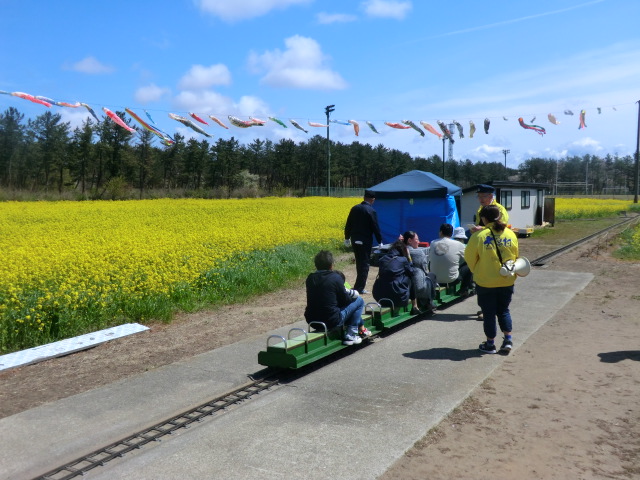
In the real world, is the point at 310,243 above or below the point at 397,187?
below

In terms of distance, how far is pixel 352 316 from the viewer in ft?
21.4

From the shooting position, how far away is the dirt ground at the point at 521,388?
3887 millimetres

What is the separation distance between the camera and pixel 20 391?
573cm

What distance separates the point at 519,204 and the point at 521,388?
21734mm

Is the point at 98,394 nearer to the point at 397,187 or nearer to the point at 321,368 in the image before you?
the point at 321,368

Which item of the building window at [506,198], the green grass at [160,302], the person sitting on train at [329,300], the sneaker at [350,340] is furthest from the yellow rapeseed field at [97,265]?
the building window at [506,198]

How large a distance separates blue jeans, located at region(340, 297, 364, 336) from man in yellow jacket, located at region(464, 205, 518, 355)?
4.54 feet

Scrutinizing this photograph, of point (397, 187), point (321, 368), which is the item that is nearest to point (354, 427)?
point (321, 368)

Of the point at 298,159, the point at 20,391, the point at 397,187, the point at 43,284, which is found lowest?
the point at 20,391

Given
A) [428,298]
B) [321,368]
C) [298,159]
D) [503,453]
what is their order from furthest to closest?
[298,159] → [428,298] → [321,368] → [503,453]

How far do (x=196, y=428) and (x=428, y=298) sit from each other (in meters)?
4.56

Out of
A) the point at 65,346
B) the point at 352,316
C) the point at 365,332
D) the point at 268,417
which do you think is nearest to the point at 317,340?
the point at 352,316

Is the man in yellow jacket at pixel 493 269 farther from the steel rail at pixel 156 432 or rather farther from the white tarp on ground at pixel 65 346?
the white tarp on ground at pixel 65 346

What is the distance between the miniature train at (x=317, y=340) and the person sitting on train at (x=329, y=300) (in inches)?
3.6
